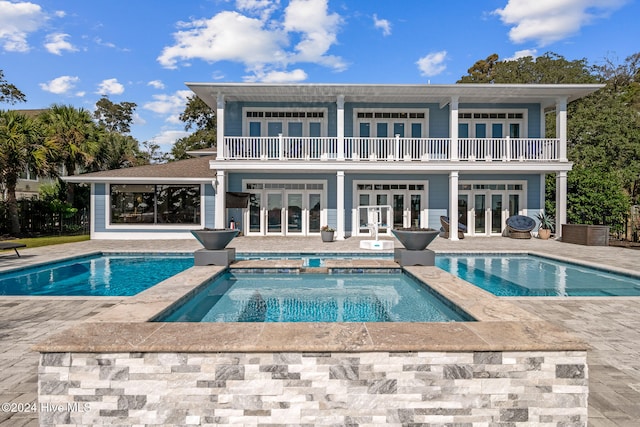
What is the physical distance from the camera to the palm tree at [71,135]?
16.3 metres

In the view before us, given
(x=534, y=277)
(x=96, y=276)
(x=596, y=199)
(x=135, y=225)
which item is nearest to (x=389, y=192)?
(x=534, y=277)

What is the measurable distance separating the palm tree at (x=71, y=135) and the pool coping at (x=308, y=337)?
16.3 m

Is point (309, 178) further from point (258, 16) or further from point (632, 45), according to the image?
point (632, 45)

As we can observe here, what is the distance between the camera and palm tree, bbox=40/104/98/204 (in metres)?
16.3

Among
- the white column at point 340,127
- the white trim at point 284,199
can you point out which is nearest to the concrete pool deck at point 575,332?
the white trim at point 284,199

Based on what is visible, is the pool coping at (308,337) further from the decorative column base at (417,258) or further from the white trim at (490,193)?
the white trim at (490,193)

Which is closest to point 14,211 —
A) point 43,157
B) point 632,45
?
point 43,157

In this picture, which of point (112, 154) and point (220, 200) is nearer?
point (220, 200)

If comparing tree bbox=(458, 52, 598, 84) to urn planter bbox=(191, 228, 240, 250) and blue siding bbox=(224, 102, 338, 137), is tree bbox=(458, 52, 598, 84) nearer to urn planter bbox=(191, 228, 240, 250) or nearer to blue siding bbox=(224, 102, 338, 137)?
blue siding bbox=(224, 102, 338, 137)

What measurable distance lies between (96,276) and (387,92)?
456 inches

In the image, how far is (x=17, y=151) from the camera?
14.0 m

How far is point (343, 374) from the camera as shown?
2.53m

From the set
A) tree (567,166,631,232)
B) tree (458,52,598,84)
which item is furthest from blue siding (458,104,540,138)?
tree (458,52,598,84)

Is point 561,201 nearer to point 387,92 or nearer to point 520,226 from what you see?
point 520,226
